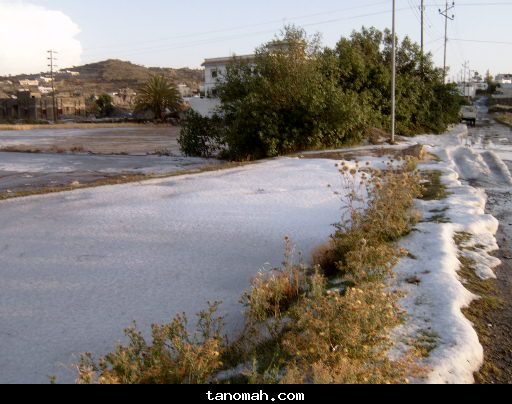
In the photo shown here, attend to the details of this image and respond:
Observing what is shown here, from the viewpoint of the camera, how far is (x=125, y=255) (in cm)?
683

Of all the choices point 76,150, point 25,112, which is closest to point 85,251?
point 76,150

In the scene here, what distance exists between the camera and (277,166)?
50.5ft

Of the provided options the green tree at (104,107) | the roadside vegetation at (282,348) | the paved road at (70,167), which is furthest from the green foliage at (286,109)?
the green tree at (104,107)

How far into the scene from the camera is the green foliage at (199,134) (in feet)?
74.7

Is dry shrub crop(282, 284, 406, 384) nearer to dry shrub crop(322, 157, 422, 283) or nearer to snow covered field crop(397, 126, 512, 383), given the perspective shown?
snow covered field crop(397, 126, 512, 383)

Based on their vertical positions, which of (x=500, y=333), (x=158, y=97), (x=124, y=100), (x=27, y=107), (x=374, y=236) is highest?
(x=124, y=100)

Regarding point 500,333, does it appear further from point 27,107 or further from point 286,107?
point 27,107

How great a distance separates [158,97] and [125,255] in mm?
59321

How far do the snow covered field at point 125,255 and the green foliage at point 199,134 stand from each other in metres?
11.0

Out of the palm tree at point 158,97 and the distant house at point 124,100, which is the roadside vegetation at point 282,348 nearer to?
the palm tree at point 158,97

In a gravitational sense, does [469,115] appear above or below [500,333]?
above

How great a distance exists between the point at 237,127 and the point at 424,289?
15.7 meters

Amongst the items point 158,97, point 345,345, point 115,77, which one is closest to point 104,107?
point 158,97
